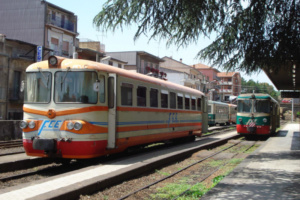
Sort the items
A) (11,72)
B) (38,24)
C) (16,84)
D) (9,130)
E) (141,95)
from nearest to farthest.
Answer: (141,95), (9,130), (11,72), (16,84), (38,24)

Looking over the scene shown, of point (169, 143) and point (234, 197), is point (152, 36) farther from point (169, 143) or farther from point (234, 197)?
point (169, 143)

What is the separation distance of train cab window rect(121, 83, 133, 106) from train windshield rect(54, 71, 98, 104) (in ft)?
4.36

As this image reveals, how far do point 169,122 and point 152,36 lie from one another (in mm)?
7079

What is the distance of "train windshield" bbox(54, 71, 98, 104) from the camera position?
9695 millimetres

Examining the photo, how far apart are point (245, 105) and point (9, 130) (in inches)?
582

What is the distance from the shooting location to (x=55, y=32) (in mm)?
38562

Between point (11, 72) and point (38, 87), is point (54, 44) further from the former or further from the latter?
point (38, 87)

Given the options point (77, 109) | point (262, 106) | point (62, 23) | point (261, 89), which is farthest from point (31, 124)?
point (261, 89)

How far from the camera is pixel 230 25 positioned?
991cm

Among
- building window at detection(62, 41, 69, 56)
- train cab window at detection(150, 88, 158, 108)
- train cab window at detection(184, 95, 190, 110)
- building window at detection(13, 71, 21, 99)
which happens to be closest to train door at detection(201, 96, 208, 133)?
train cab window at detection(184, 95, 190, 110)

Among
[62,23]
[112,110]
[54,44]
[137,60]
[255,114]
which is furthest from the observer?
[137,60]

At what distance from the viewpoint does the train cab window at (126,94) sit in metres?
11.0

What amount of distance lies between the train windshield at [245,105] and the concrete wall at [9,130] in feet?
46.3

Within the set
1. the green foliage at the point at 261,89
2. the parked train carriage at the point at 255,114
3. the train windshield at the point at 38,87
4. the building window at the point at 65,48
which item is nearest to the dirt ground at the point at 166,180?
the train windshield at the point at 38,87
